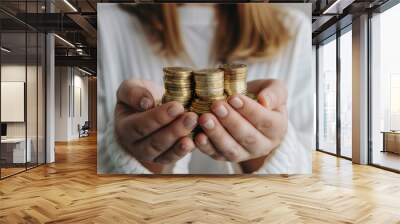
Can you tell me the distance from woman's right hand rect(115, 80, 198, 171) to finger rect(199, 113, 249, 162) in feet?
0.59

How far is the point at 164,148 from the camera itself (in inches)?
234

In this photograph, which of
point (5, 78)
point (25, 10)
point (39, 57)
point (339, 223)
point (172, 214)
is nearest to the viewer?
point (339, 223)

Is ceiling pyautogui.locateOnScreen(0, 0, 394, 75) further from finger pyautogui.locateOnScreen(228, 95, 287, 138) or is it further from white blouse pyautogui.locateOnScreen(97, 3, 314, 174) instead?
finger pyautogui.locateOnScreen(228, 95, 287, 138)

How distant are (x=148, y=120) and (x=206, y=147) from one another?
976mm

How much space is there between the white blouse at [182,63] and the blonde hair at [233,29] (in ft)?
0.37

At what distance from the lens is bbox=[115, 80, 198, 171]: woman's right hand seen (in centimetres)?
573

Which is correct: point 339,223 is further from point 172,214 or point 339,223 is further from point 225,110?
point 225,110

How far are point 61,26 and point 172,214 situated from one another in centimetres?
535

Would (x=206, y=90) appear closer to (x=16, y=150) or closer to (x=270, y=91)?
(x=270, y=91)

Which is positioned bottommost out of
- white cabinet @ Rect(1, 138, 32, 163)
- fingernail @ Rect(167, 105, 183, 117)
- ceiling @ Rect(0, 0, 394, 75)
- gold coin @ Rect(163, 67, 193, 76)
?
white cabinet @ Rect(1, 138, 32, 163)

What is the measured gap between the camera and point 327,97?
402 inches

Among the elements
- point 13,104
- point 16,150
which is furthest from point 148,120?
point 16,150

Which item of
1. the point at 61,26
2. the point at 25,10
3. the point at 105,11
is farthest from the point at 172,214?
the point at 61,26

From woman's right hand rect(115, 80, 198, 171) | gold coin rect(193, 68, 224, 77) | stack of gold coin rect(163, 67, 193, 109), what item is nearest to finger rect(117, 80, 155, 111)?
woman's right hand rect(115, 80, 198, 171)
